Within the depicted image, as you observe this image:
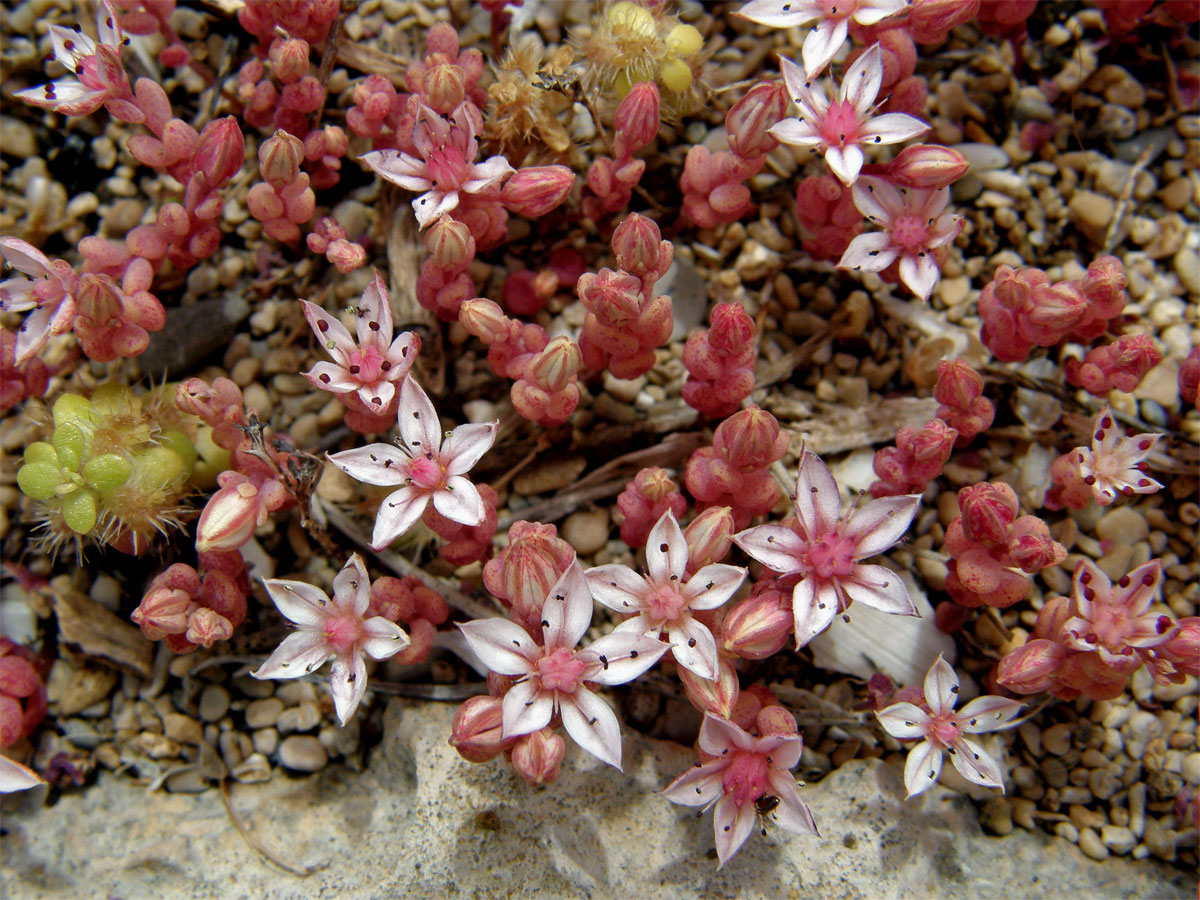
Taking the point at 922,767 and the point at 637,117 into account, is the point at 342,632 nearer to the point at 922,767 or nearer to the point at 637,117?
the point at 922,767

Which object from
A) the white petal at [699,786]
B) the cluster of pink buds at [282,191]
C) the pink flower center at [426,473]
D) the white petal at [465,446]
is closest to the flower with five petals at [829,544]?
the white petal at [699,786]

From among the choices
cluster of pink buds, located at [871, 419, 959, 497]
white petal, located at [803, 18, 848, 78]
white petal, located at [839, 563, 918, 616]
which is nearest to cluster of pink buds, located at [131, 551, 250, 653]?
white petal, located at [839, 563, 918, 616]

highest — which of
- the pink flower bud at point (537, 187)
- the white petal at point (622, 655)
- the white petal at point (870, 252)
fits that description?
the pink flower bud at point (537, 187)

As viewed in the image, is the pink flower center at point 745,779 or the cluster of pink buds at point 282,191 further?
the cluster of pink buds at point 282,191

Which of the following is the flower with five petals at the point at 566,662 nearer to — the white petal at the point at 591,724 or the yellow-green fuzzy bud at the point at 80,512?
the white petal at the point at 591,724

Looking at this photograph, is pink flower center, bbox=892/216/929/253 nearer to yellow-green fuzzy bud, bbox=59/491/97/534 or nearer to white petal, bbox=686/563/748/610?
white petal, bbox=686/563/748/610

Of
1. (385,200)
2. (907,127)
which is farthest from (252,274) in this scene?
(907,127)

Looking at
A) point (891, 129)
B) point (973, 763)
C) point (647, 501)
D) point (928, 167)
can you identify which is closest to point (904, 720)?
point (973, 763)
